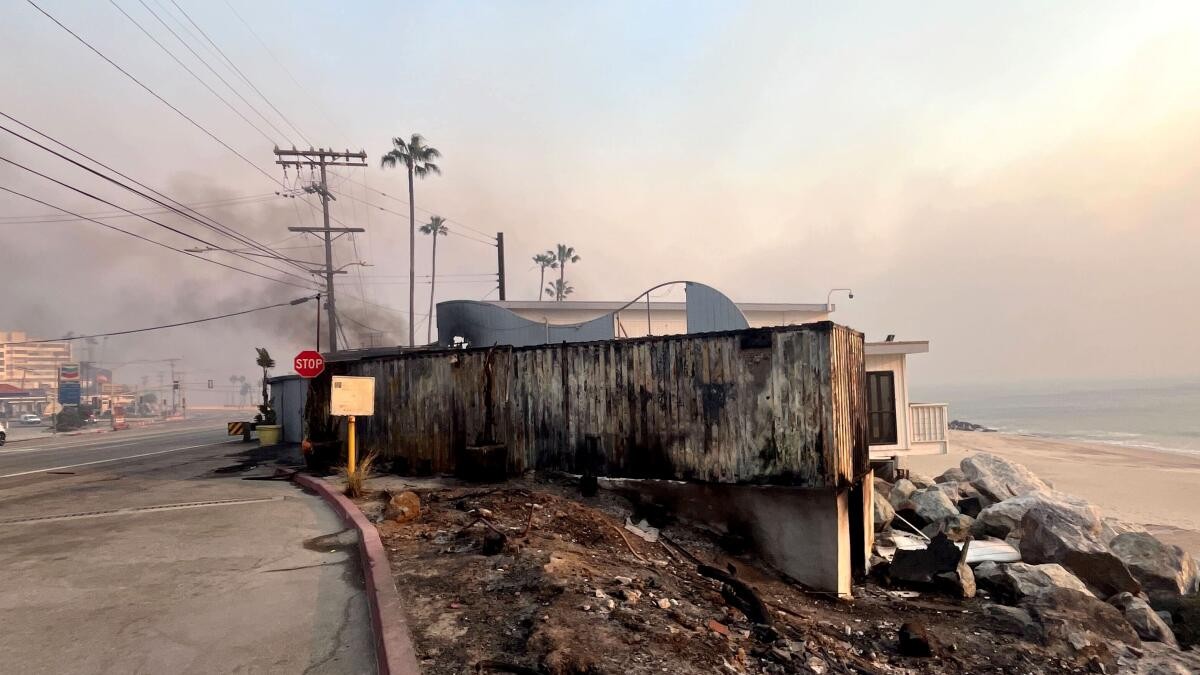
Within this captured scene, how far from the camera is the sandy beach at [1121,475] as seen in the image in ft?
59.5

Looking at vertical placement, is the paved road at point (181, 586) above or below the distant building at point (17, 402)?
above

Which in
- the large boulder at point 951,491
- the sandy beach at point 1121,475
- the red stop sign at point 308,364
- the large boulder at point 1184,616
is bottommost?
the sandy beach at point 1121,475

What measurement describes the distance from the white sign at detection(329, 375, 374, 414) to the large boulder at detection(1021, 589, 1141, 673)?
9792mm

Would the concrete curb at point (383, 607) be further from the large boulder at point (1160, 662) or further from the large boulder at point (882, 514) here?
the large boulder at point (882, 514)

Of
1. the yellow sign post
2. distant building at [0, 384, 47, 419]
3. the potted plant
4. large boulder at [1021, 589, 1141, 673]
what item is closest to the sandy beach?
large boulder at [1021, 589, 1141, 673]

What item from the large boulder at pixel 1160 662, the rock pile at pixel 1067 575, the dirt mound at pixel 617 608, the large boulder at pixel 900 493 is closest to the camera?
the dirt mound at pixel 617 608

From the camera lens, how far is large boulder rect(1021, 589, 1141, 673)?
6.38m

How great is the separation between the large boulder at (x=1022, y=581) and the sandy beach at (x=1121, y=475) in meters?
9.43

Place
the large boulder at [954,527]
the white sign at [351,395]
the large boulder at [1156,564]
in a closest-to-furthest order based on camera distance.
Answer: the large boulder at [1156,564]
the white sign at [351,395]
the large boulder at [954,527]

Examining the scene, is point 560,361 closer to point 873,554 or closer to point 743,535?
point 743,535

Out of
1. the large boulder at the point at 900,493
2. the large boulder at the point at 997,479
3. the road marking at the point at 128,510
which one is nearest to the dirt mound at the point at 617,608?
the road marking at the point at 128,510

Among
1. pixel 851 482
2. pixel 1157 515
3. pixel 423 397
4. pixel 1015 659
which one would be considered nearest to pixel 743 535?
pixel 851 482

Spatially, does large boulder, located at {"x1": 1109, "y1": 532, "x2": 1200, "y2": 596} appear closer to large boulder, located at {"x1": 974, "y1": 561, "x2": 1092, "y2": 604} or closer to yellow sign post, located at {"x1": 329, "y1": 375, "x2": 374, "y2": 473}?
large boulder, located at {"x1": 974, "y1": 561, "x2": 1092, "y2": 604}

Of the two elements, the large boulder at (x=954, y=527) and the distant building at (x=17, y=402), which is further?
the distant building at (x=17, y=402)
